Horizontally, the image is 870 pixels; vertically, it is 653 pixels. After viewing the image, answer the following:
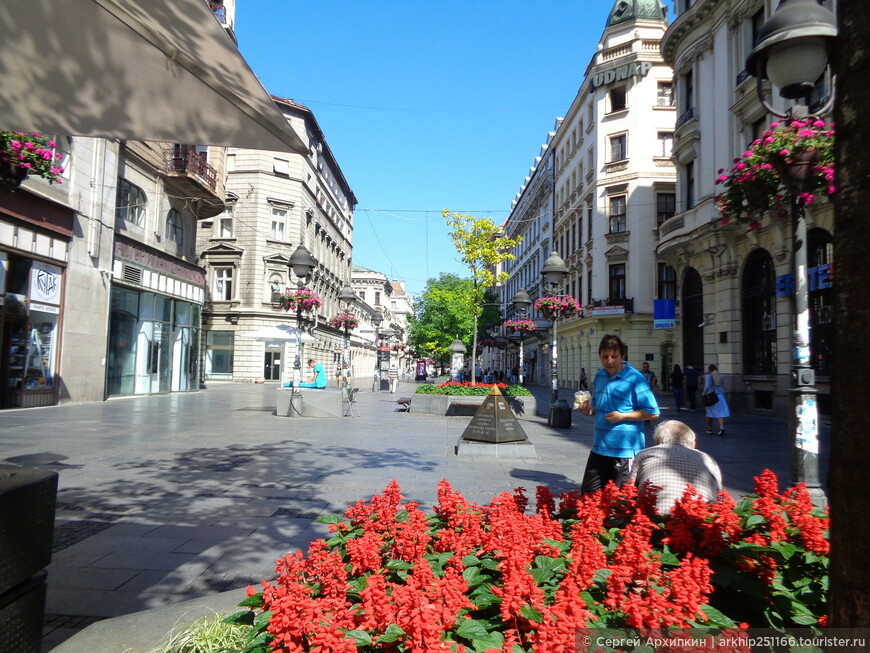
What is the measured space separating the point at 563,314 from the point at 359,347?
5635 cm

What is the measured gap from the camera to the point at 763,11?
1950 centimetres

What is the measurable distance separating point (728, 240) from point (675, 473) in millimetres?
19717

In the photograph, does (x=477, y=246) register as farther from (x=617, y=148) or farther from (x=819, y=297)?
(x=617, y=148)

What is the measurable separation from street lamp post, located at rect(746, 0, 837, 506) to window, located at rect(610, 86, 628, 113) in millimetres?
32623

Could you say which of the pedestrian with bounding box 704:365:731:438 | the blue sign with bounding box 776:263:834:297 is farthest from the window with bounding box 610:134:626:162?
the pedestrian with bounding box 704:365:731:438

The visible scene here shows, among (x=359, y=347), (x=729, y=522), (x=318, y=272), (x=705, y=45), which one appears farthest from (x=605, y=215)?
(x=359, y=347)

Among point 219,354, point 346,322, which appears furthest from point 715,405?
point 219,354

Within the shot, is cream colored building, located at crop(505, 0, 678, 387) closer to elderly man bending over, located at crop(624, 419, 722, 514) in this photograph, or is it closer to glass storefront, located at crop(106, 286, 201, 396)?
glass storefront, located at crop(106, 286, 201, 396)

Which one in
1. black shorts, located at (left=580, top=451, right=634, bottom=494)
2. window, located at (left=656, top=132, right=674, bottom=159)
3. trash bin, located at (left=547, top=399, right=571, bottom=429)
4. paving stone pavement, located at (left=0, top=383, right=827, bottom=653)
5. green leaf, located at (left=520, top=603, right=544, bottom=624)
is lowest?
paving stone pavement, located at (left=0, top=383, right=827, bottom=653)

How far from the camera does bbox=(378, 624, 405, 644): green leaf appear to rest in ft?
5.43

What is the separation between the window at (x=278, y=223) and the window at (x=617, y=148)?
21.9 meters

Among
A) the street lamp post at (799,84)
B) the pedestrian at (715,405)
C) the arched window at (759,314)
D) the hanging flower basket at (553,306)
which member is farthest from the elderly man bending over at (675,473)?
the arched window at (759,314)

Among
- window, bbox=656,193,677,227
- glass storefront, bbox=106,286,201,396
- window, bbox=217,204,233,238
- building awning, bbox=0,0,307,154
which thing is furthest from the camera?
window, bbox=217,204,233,238

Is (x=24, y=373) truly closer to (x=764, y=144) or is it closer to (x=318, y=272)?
(x=764, y=144)
